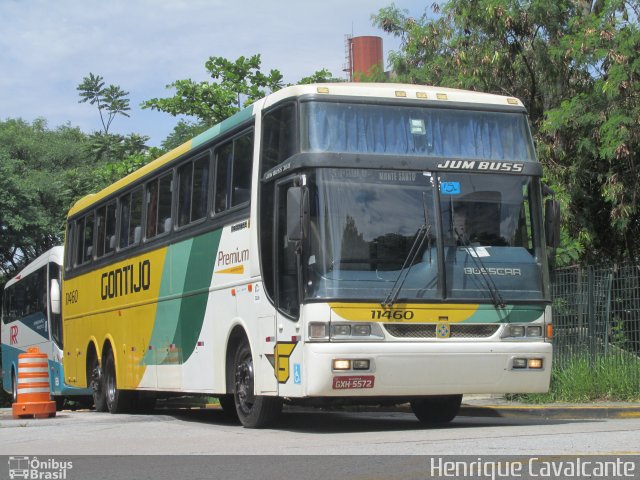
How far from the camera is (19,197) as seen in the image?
146ft

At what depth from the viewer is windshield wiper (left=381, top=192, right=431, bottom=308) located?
11.2 metres

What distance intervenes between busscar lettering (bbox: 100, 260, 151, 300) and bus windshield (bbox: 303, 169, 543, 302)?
5.97 m

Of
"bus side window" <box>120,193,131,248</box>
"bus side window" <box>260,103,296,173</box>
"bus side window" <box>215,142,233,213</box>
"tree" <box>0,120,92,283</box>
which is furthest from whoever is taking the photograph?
"tree" <box>0,120,92,283</box>

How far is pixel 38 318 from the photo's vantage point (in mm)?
27719

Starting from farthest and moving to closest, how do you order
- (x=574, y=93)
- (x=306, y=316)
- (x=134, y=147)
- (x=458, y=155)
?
(x=134, y=147)
(x=574, y=93)
(x=458, y=155)
(x=306, y=316)

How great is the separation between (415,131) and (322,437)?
3.51m

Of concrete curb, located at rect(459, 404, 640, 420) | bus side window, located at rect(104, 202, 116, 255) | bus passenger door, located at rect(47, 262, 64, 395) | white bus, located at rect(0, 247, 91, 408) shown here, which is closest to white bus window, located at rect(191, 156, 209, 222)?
bus side window, located at rect(104, 202, 116, 255)

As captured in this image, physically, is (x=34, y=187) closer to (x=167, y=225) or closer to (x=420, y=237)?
(x=167, y=225)

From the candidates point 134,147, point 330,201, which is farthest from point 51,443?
point 134,147

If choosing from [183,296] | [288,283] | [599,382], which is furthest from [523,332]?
[183,296]

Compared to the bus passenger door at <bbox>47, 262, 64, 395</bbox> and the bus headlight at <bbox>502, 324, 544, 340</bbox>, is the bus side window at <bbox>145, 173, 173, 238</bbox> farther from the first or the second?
the bus passenger door at <bbox>47, 262, 64, 395</bbox>

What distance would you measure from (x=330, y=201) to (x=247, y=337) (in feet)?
7.80
